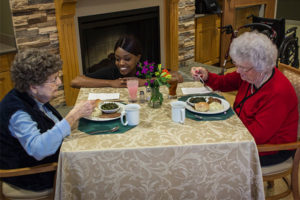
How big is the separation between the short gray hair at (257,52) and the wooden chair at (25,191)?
108 centimetres

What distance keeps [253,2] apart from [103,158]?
13.5 feet

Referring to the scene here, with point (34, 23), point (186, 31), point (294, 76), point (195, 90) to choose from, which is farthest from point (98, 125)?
point (186, 31)

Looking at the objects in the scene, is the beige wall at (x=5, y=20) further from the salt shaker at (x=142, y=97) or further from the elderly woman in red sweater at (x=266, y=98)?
the elderly woman in red sweater at (x=266, y=98)

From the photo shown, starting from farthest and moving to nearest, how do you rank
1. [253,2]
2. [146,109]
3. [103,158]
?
[253,2]
[146,109]
[103,158]

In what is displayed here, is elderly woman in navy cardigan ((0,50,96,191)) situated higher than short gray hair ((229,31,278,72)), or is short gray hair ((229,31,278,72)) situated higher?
short gray hair ((229,31,278,72))

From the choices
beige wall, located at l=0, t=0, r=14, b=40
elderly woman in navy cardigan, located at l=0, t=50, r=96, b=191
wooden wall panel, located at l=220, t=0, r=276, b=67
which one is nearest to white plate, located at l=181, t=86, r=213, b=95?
elderly woman in navy cardigan, located at l=0, t=50, r=96, b=191

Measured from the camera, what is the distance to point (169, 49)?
4062mm

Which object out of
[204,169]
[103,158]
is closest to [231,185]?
[204,169]

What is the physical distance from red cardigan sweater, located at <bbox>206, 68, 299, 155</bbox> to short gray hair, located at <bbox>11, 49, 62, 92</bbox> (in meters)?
1.03

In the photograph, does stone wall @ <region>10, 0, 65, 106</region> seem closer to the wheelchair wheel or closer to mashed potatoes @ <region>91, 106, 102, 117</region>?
mashed potatoes @ <region>91, 106, 102, 117</region>

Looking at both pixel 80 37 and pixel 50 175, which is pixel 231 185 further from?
pixel 80 37

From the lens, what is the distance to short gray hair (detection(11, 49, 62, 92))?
1506 mm

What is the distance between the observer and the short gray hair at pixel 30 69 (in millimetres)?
1506

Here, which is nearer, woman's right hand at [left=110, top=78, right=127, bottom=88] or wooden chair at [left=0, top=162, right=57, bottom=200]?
wooden chair at [left=0, top=162, right=57, bottom=200]
